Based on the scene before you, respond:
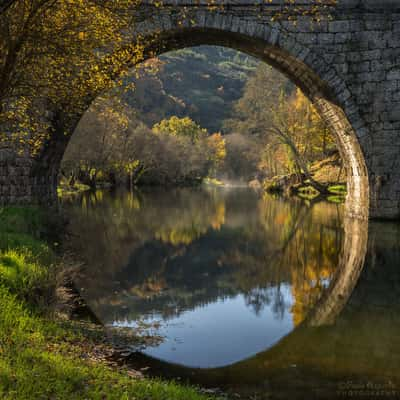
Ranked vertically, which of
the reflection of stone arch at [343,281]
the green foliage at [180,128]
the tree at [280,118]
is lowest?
the reflection of stone arch at [343,281]

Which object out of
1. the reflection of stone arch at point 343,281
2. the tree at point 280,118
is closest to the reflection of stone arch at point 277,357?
the reflection of stone arch at point 343,281

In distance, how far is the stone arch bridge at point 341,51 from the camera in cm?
1187

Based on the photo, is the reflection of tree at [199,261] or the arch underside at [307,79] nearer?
the reflection of tree at [199,261]

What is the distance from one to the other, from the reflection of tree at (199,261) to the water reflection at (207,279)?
19mm

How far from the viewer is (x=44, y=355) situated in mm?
3342

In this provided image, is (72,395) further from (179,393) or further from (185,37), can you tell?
(185,37)

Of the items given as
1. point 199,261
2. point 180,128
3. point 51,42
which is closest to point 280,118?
point 199,261

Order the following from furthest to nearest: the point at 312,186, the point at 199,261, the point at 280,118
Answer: the point at 312,186 < the point at 280,118 < the point at 199,261

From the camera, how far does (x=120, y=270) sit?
25.7 ft

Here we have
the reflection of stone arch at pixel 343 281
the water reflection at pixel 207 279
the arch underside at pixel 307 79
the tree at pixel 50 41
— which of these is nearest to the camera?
the water reflection at pixel 207 279

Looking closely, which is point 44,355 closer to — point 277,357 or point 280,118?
point 277,357

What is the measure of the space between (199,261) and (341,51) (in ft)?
26.3

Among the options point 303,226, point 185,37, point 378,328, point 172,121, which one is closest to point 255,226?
point 303,226

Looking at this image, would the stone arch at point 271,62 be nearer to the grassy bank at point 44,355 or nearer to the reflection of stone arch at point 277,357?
the grassy bank at point 44,355
